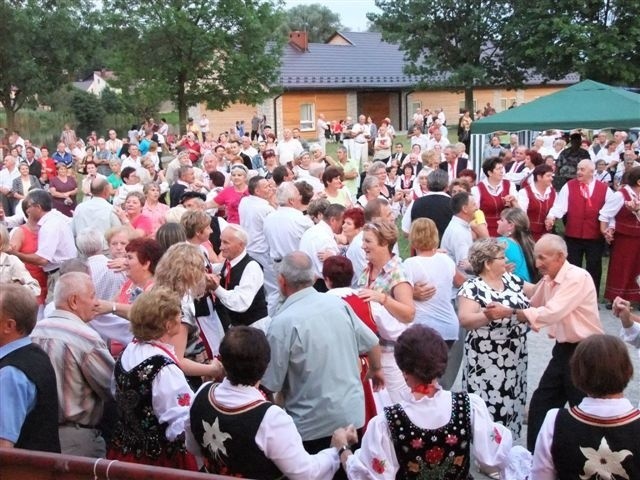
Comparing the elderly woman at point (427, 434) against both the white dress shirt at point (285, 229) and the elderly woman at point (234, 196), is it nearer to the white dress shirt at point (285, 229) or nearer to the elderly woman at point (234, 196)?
the white dress shirt at point (285, 229)

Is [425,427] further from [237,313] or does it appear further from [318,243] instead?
[318,243]

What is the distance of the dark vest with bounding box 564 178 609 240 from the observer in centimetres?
886

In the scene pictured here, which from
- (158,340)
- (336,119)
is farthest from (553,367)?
(336,119)

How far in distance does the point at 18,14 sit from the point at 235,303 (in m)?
32.2

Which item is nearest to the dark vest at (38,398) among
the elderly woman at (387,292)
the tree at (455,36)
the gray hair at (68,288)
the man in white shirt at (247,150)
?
the gray hair at (68,288)

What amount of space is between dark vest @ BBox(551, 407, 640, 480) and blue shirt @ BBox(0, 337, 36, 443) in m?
2.22

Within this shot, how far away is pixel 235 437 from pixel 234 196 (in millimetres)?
6233

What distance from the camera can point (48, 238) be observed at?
6969mm

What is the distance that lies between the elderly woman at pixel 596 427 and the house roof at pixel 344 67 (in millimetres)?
38600

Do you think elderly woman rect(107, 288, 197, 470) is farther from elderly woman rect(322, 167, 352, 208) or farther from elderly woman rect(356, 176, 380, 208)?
elderly woman rect(356, 176, 380, 208)

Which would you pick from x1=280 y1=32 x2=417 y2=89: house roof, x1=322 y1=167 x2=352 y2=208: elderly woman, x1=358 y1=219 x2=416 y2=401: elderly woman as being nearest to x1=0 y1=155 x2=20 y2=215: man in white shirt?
x1=322 y1=167 x2=352 y2=208: elderly woman

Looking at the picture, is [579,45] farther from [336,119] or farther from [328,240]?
[328,240]

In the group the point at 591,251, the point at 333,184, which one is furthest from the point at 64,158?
the point at 591,251

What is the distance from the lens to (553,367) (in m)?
4.91
